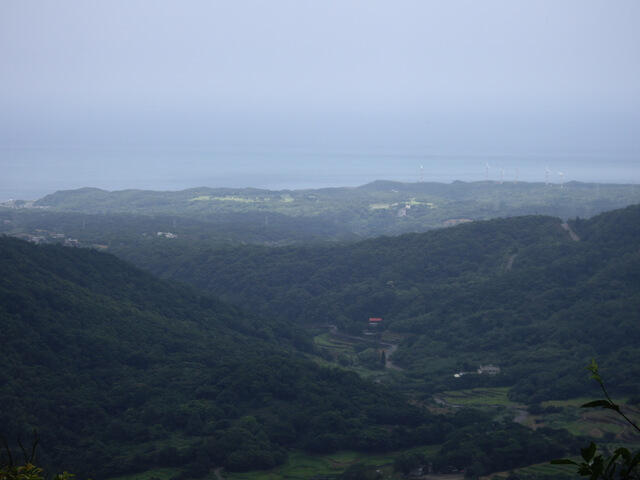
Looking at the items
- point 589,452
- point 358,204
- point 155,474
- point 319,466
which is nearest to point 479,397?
point 319,466

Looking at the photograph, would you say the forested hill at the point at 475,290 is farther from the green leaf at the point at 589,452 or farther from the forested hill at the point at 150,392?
the green leaf at the point at 589,452

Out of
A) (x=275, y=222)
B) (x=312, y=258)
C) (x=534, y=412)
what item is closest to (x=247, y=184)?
(x=275, y=222)

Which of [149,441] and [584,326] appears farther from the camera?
[584,326]

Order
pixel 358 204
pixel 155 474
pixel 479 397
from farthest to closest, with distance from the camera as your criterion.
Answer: pixel 358 204 → pixel 479 397 → pixel 155 474

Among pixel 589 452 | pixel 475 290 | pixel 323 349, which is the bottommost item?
pixel 323 349

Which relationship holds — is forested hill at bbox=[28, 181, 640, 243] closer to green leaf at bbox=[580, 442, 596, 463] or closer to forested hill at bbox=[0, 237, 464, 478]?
forested hill at bbox=[0, 237, 464, 478]

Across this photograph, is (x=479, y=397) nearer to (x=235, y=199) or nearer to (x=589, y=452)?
(x=589, y=452)

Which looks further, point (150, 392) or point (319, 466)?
point (150, 392)

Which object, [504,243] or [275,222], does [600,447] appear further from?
[275,222]
